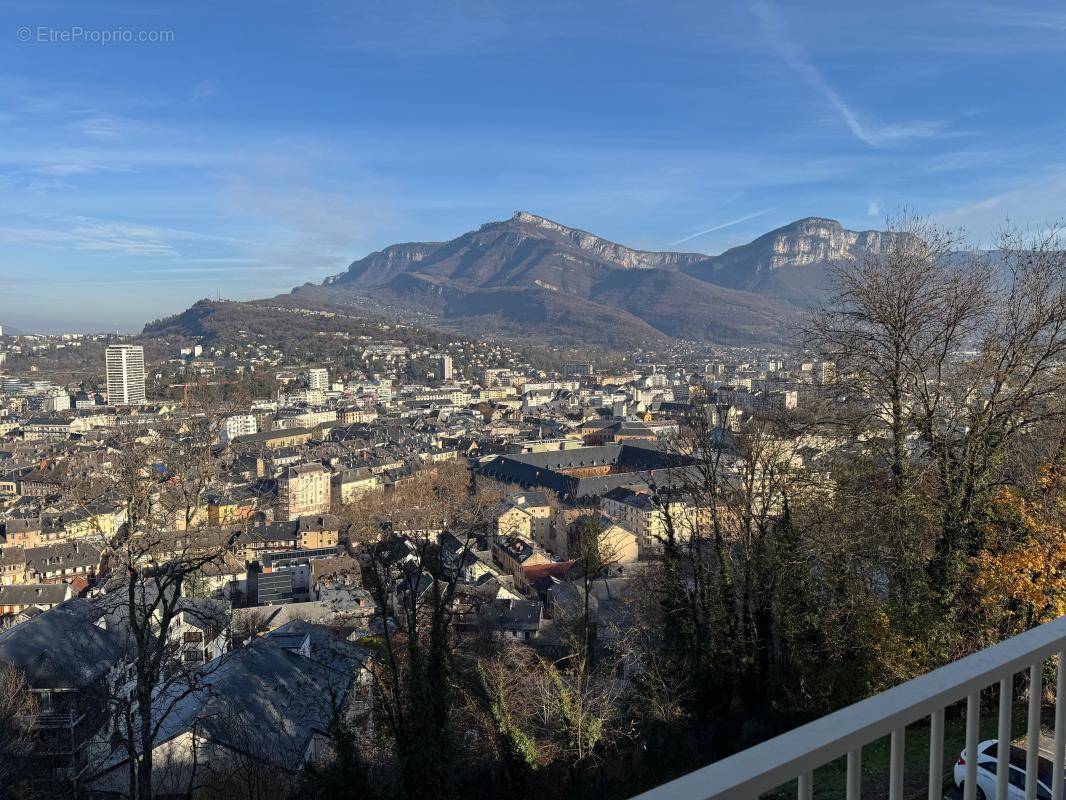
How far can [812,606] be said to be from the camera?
7203 mm

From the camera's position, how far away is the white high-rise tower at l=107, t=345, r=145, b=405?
6731cm

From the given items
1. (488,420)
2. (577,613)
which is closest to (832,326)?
(577,613)

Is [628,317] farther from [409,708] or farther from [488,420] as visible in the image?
[409,708]

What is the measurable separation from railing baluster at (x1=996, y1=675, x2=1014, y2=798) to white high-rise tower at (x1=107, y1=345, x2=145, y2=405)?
72.4m

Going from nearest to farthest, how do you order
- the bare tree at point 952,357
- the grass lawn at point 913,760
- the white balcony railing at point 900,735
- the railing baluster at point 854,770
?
the white balcony railing at point 900,735
the railing baluster at point 854,770
the grass lawn at point 913,760
the bare tree at point 952,357

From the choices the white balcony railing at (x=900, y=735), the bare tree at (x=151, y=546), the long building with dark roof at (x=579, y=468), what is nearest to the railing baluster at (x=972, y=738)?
the white balcony railing at (x=900, y=735)

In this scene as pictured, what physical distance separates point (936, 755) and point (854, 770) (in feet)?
0.77

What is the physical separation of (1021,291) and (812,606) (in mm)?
3459

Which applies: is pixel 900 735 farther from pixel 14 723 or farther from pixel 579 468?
pixel 579 468

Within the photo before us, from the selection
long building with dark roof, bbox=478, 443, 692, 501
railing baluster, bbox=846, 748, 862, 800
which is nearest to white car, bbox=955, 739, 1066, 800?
railing baluster, bbox=846, 748, 862, 800

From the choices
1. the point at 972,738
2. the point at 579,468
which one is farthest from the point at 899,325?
the point at 579,468

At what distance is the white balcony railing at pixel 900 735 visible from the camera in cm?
82

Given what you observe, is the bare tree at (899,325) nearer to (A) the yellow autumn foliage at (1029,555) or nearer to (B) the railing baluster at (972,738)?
(A) the yellow autumn foliage at (1029,555)

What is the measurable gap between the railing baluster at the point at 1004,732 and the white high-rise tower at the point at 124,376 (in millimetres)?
72351
